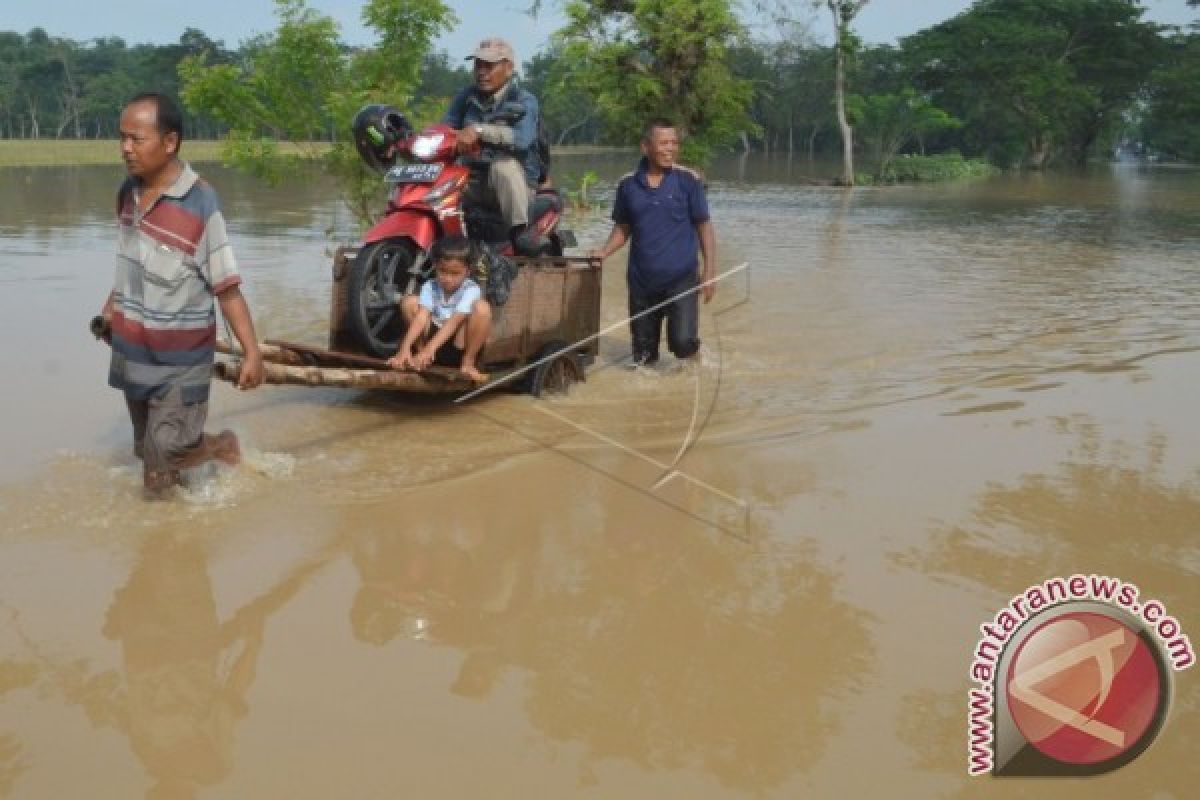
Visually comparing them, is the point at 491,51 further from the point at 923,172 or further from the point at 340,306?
the point at 923,172

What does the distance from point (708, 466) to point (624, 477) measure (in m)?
0.45

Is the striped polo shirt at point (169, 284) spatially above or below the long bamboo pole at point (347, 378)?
above

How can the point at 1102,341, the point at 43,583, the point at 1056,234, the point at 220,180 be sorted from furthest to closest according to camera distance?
the point at 220,180 → the point at 1056,234 → the point at 1102,341 → the point at 43,583

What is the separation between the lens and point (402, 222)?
557 cm

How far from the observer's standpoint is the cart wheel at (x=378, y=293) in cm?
526

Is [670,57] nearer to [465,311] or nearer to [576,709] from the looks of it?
[465,311]

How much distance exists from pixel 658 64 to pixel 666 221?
14.2m

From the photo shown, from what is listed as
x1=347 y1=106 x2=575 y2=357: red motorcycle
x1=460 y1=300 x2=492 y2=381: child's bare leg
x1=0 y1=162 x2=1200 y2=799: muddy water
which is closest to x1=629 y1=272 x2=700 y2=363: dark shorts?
x1=0 y1=162 x2=1200 y2=799: muddy water

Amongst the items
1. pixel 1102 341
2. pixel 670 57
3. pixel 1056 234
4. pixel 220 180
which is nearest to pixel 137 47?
pixel 220 180

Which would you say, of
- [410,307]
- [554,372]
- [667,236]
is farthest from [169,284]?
[667,236]

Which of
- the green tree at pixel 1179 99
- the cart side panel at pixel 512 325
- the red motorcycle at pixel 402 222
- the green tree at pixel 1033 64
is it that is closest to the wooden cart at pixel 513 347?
the cart side panel at pixel 512 325

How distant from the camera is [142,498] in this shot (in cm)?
427

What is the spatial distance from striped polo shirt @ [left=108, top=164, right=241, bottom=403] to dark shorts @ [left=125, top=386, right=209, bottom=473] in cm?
4

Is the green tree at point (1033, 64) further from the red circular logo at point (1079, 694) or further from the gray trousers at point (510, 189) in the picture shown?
the red circular logo at point (1079, 694)
